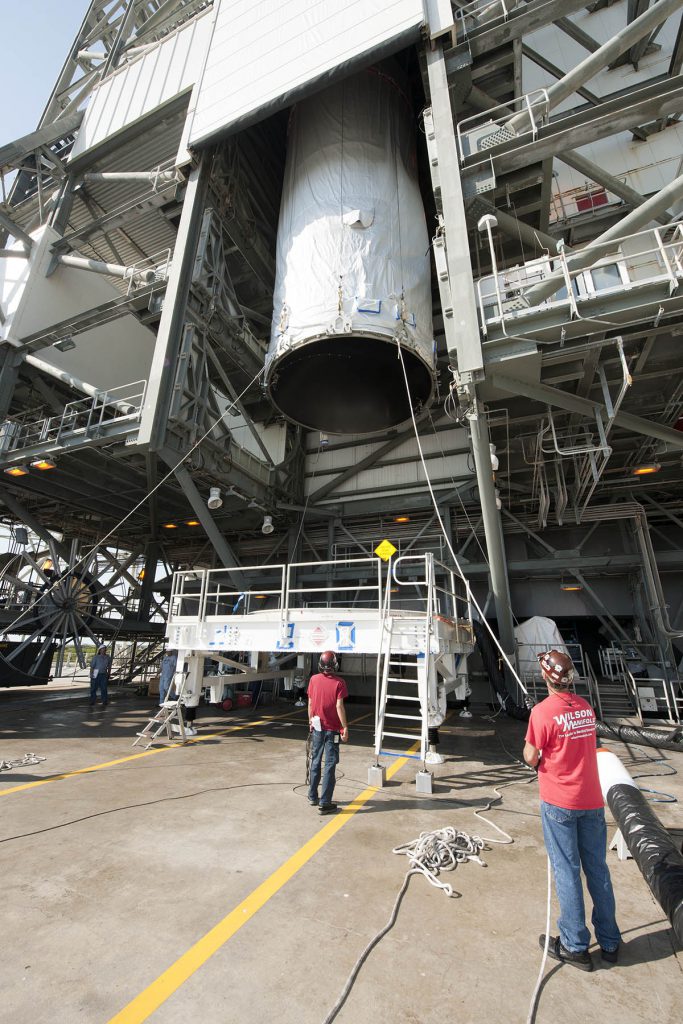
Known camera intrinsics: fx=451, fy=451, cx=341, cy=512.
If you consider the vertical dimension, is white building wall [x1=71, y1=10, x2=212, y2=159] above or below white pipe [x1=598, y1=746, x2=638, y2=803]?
above

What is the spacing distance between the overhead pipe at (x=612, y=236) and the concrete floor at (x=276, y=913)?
7867 mm

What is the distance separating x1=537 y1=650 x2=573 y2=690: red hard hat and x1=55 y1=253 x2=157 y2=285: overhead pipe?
15181 millimetres

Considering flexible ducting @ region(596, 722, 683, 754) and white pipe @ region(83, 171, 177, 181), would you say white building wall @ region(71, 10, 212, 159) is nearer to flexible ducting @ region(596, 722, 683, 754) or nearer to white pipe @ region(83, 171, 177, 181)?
white pipe @ region(83, 171, 177, 181)

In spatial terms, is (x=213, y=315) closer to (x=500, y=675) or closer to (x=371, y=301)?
(x=371, y=301)

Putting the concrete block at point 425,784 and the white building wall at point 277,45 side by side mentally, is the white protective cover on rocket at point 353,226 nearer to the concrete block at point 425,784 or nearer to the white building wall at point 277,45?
the white building wall at point 277,45

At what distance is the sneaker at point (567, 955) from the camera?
8.84 ft

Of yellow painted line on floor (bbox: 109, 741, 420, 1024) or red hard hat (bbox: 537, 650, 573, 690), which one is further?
red hard hat (bbox: 537, 650, 573, 690)

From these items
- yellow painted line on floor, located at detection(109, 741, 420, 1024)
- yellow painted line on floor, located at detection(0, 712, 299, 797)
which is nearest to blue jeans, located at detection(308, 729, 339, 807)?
yellow painted line on floor, located at detection(109, 741, 420, 1024)

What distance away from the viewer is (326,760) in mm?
5223

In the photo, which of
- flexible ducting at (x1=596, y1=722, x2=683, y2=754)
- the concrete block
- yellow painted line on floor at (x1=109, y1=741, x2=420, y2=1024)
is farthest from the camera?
flexible ducting at (x1=596, y1=722, x2=683, y2=754)

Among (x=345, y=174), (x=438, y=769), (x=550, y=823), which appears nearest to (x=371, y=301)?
(x=345, y=174)

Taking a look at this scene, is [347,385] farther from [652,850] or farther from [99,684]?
[99,684]

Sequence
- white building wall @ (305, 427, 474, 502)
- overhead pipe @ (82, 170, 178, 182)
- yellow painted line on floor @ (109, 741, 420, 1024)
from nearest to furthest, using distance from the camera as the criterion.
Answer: yellow painted line on floor @ (109, 741, 420, 1024)
overhead pipe @ (82, 170, 178, 182)
white building wall @ (305, 427, 474, 502)

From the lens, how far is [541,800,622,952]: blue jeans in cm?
275
